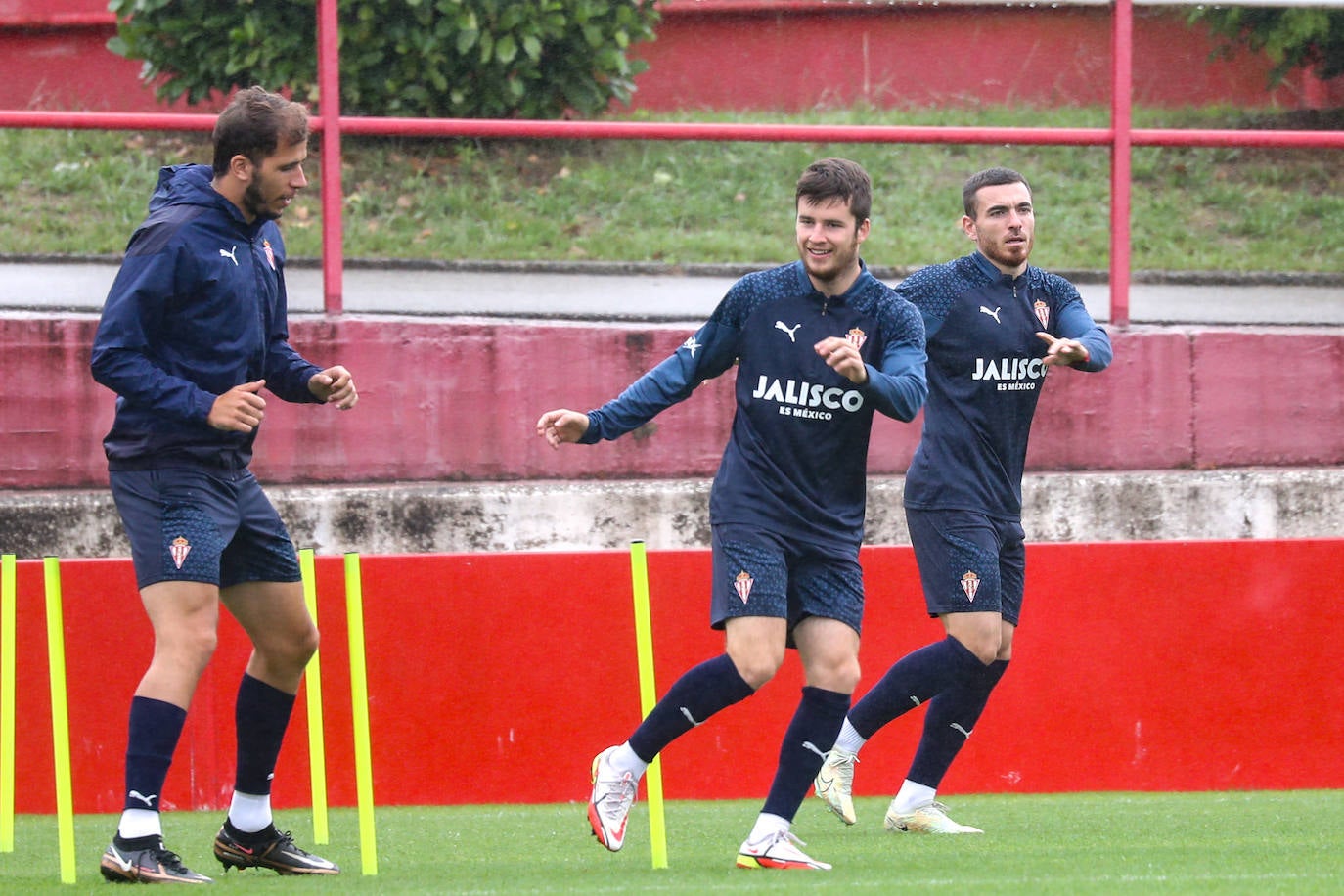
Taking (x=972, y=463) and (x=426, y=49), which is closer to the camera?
(x=972, y=463)

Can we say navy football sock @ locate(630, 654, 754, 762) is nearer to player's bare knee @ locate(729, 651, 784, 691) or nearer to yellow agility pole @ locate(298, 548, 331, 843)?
player's bare knee @ locate(729, 651, 784, 691)

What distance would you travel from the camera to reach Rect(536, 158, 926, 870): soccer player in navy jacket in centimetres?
485

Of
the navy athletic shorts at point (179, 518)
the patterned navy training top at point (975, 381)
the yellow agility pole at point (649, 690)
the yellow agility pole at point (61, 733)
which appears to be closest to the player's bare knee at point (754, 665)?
the yellow agility pole at point (649, 690)

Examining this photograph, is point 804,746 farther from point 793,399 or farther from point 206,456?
point 206,456

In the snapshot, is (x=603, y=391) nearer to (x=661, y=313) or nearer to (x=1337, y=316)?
(x=661, y=313)

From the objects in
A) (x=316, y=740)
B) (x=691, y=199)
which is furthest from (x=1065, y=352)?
(x=691, y=199)

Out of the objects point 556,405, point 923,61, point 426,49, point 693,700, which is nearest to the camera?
point 693,700

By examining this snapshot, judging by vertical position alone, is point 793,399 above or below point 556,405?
above

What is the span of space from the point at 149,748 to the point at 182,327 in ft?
3.64

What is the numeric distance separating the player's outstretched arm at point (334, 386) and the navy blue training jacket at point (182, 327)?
0.18 meters

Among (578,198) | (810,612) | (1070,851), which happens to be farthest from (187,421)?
(578,198)

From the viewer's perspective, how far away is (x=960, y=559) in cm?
571

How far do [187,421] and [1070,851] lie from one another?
2770mm

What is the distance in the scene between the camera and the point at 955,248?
1178 centimetres
